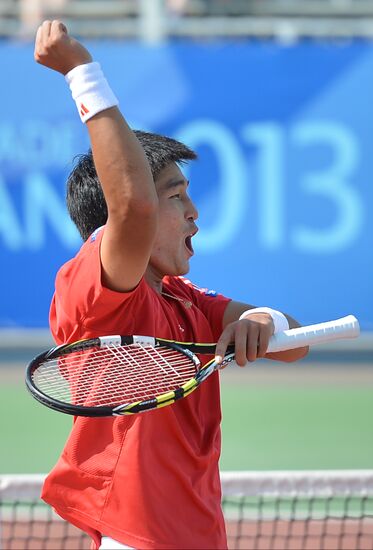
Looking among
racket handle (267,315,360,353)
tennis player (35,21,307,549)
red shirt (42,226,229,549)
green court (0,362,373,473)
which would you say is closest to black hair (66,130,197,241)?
tennis player (35,21,307,549)

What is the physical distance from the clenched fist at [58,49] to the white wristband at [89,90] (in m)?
0.02

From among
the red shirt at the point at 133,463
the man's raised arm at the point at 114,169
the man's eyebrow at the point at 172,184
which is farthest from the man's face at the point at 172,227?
the man's raised arm at the point at 114,169

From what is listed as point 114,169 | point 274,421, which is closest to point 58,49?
point 114,169

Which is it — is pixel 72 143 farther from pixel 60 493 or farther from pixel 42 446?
pixel 60 493

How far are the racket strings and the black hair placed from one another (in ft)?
1.13

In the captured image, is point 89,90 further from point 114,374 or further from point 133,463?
point 133,463

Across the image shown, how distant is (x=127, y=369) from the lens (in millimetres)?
2406

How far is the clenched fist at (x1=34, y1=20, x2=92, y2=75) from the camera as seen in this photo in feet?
6.82

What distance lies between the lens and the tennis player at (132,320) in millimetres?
2070

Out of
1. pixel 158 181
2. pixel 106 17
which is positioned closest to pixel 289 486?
pixel 158 181

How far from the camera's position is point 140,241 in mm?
2076

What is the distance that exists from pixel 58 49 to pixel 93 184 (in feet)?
1.53

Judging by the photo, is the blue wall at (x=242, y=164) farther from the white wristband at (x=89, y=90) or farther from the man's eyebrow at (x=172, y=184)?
the white wristband at (x=89, y=90)

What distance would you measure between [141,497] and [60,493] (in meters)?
0.21
